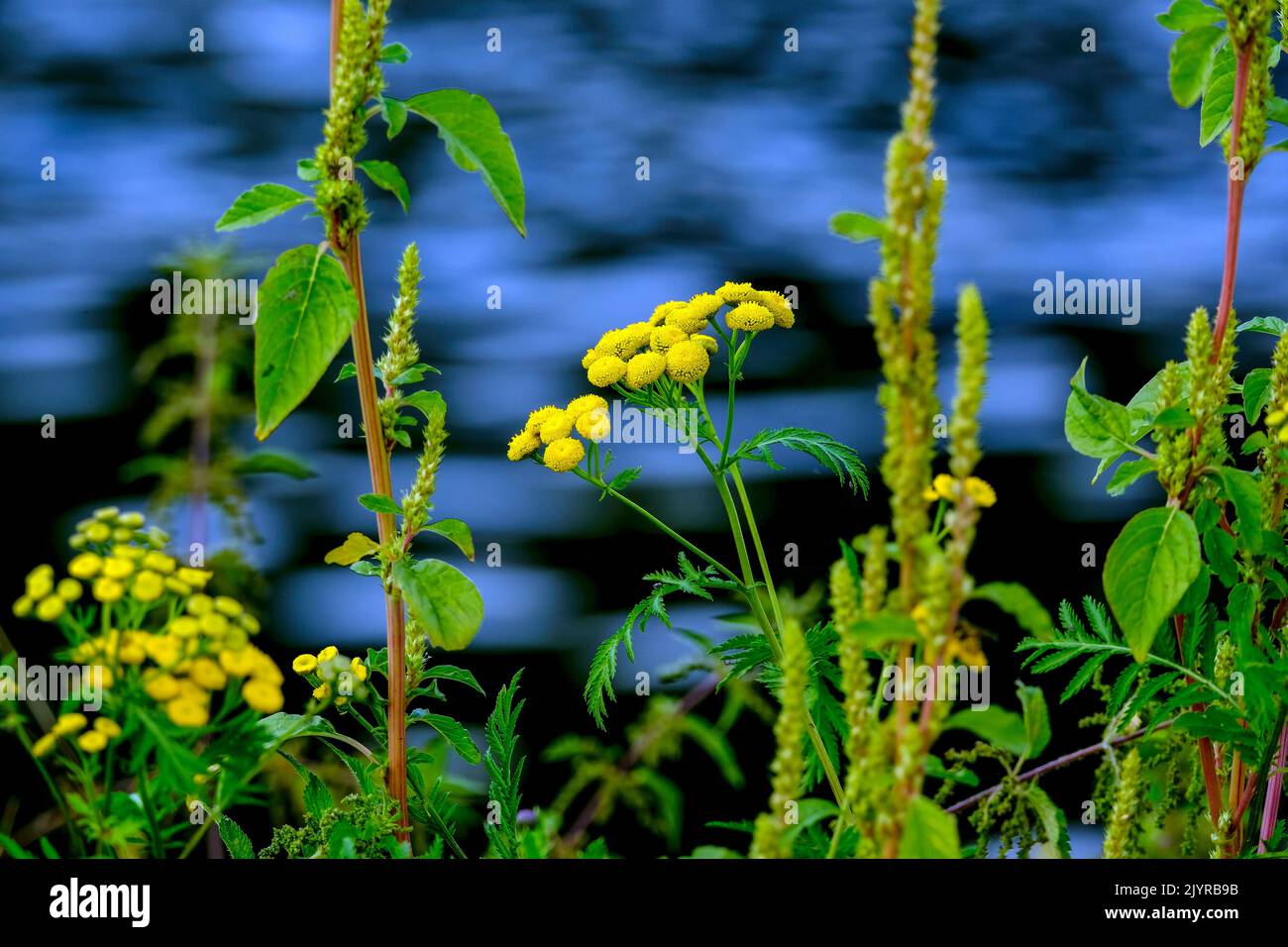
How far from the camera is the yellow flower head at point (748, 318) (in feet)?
4.13

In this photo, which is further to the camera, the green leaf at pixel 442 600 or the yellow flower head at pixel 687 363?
the yellow flower head at pixel 687 363

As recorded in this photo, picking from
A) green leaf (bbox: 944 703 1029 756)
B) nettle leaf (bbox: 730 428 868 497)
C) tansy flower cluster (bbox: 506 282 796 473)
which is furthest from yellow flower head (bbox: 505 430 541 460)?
green leaf (bbox: 944 703 1029 756)

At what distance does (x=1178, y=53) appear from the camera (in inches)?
43.8

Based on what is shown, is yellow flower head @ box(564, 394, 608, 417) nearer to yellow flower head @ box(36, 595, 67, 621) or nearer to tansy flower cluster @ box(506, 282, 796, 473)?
tansy flower cluster @ box(506, 282, 796, 473)

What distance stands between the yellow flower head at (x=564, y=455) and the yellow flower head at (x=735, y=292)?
246 millimetres

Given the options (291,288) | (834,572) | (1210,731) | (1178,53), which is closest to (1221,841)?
(1210,731)

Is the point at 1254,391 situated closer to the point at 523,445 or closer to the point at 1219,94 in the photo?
the point at 1219,94

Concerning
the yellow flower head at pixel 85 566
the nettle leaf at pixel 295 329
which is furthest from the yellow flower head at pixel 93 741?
the nettle leaf at pixel 295 329

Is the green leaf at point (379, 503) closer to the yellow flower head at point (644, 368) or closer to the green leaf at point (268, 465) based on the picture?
the yellow flower head at point (644, 368)

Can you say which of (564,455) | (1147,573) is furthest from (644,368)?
(1147,573)

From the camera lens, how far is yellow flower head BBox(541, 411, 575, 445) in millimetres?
1205

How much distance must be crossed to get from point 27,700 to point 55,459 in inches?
22.7

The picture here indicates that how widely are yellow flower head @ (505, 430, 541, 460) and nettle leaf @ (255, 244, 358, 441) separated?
1.12ft

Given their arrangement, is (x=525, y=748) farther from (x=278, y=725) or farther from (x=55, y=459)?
(x=55, y=459)
